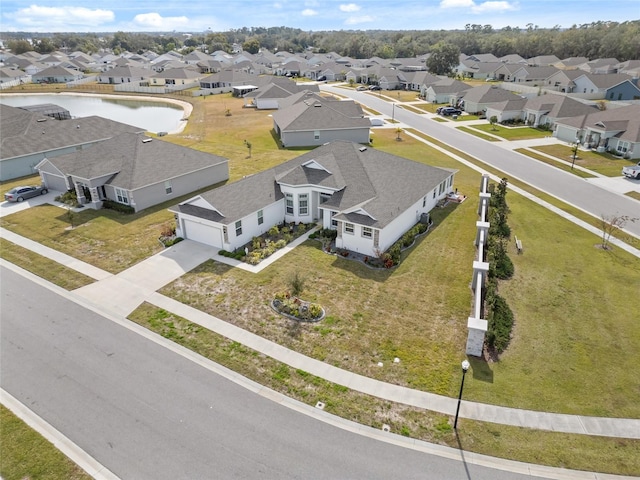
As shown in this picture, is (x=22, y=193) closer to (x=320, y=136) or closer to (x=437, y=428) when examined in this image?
(x=320, y=136)

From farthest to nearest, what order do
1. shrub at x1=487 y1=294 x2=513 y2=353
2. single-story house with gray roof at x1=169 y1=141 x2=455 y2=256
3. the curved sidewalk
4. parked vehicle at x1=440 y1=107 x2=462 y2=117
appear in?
parked vehicle at x1=440 y1=107 x2=462 y2=117
single-story house with gray roof at x1=169 y1=141 x2=455 y2=256
shrub at x1=487 y1=294 x2=513 y2=353
the curved sidewalk

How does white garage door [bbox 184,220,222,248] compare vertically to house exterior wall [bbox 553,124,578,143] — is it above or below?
below

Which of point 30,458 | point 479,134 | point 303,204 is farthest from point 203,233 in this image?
point 479,134

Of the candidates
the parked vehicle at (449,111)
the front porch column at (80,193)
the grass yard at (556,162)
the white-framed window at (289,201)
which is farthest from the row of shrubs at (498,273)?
the parked vehicle at (449,111)

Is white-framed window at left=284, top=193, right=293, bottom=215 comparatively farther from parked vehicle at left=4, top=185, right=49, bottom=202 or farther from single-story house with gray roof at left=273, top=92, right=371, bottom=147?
single-story house with gray roof at left=273, top=92, right=371, bottom=147

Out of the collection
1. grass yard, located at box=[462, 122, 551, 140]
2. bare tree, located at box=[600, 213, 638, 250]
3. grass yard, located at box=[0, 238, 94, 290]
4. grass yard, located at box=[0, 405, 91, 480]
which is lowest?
grass yard, located at box=[0, 405, 91, 480]

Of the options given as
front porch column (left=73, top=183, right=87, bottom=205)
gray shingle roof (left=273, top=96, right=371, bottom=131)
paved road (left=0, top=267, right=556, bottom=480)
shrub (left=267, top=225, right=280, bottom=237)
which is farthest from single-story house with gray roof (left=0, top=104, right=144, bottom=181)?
shrub (left=267, top=225, right=280, bottom=237)

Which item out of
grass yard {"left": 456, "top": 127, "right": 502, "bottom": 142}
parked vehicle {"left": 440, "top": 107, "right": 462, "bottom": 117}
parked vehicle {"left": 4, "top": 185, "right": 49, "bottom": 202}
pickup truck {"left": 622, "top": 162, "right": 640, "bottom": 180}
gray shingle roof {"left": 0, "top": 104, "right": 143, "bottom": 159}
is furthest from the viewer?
parked vehicle {"left": 440, "top": 107, "right": 462, "bottom": 117}

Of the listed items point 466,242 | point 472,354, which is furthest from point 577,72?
point 472,354
